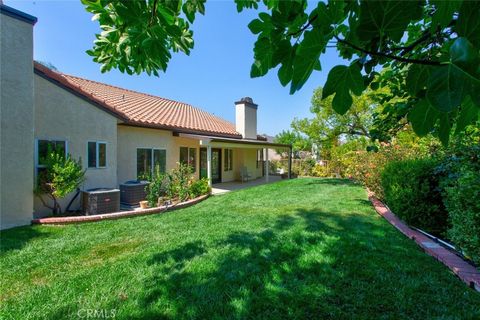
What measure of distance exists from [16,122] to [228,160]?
1341 centimetres

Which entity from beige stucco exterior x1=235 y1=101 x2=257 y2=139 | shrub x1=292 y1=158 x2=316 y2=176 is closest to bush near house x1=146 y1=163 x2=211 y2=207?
beige stucco exterior x1=235 y1=101 x2=257 y2=139

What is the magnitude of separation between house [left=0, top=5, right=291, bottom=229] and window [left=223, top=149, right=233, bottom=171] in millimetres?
3247

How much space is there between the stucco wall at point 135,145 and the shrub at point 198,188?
2466mm

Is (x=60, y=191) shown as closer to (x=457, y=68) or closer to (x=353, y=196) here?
(x=457, y=68)

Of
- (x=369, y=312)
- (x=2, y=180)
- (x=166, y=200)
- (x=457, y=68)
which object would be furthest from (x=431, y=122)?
(x=166, y=200)

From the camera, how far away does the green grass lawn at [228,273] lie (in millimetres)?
3053

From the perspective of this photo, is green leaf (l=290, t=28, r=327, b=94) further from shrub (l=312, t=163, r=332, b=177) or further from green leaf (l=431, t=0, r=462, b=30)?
Result: shrub (l=312, t=163, r=332, b=177)

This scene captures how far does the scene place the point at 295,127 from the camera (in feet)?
67.1

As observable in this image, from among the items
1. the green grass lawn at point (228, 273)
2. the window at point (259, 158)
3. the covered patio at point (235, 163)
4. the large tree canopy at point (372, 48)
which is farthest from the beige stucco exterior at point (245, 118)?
the large tree canopy at point (372, 48)

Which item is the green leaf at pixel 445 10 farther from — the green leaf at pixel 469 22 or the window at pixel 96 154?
the window at pixel 96 154

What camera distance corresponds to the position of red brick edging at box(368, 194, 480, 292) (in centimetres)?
344

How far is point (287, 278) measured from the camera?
372cm

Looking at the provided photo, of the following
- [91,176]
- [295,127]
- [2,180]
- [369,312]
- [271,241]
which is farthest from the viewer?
[295,127]

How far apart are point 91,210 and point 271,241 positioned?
624 cm
